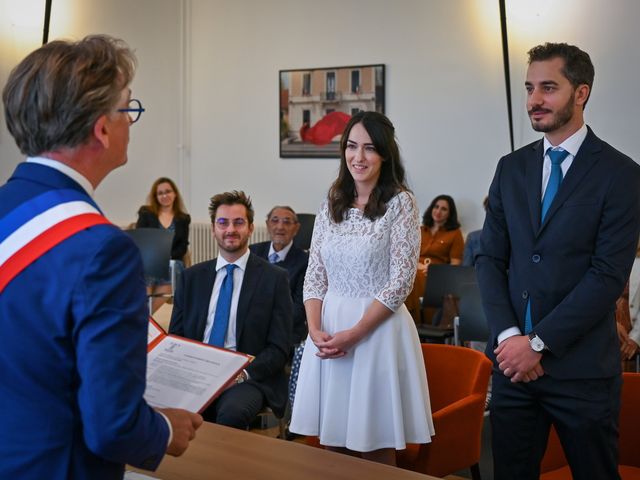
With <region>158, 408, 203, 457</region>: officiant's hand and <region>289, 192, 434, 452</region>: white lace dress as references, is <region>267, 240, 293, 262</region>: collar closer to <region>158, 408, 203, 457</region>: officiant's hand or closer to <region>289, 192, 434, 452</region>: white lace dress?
<region>289, 192, 434, 452</region>: white lace dress

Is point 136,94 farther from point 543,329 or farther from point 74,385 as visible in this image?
point 74,385

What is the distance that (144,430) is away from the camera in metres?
1.28

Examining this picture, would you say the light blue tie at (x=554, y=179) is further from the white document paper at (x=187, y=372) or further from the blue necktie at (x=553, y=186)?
the white document paper at (x=187, y=372)

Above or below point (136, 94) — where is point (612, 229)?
below

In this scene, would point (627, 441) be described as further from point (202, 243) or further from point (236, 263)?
point (202, 243)

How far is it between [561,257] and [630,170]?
317 millimetres

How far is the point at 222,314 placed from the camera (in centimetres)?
380

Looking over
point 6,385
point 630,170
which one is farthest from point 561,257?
point 6,385

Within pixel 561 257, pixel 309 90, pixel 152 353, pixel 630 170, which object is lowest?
pixel 152 353

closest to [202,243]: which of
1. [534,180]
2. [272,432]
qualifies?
[272,432]

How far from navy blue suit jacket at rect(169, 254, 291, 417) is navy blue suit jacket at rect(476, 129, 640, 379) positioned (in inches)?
62.1

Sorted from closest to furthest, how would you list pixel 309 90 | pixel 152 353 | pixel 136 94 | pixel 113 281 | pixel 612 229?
1. pixel 113 281
2. pixel 152 353
3. pixel 612 229
4. pixel 309 90
5. pixel 136 94

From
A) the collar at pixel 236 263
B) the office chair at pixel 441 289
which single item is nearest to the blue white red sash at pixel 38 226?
the collar at pixel 236 263

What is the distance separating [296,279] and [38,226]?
13.5 ft
